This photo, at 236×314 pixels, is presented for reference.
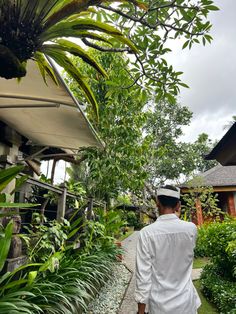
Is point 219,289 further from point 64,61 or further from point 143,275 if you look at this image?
point 64,61

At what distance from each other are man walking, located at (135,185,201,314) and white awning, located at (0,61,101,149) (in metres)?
1.70

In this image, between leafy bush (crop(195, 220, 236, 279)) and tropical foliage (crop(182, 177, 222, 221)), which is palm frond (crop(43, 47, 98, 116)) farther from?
tropical foliage (crop(182, 177, 222, 221))

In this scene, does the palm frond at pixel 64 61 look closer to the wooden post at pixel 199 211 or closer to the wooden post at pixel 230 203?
the wooden post at pixel 199 211

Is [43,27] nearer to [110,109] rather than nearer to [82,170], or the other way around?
[110,109]

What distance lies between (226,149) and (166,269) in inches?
97.9

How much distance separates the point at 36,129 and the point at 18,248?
9.01 feet

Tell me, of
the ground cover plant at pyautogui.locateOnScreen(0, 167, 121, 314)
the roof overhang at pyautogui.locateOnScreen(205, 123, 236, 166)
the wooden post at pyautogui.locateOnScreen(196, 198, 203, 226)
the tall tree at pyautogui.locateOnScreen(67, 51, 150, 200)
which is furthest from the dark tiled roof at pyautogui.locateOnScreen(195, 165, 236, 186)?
the ground cover plant at pyautogui.locateOnScreen(0, 167, 121, 314)

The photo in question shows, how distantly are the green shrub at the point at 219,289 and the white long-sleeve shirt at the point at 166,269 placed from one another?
182 cm

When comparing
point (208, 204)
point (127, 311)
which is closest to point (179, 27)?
point (127, 311)

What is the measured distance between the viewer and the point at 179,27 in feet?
10.5

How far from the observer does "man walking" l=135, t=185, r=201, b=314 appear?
6.90 feet

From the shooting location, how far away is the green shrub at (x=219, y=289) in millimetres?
3920

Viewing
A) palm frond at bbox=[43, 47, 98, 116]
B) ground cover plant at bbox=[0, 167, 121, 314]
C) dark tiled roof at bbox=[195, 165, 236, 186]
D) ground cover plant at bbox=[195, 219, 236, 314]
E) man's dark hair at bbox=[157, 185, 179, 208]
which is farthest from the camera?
dark tiled roof at bbox=[195, 165, 236, 186]

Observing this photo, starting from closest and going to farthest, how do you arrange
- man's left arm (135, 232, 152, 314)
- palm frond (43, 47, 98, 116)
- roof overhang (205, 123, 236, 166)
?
palm frond (43, 47, 98, 116) < man's left arm (135, 232, 152, 314) < roof overhang (205, 123, 236, 166)
